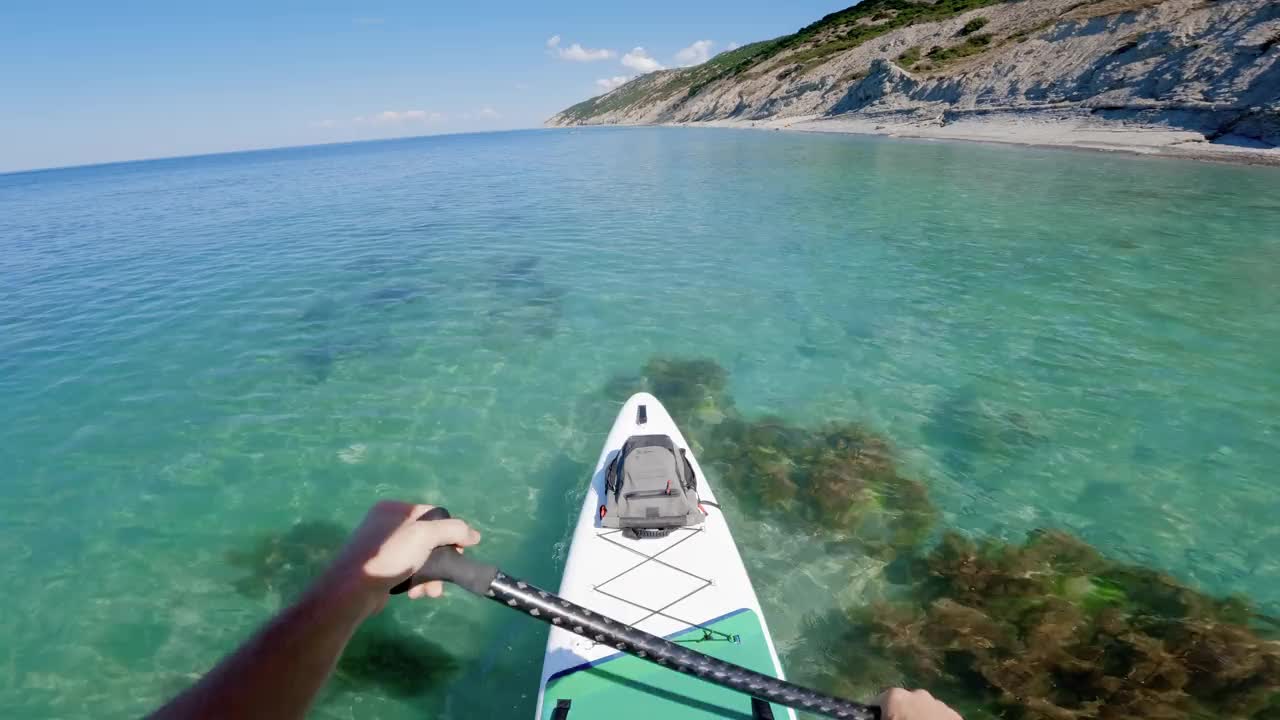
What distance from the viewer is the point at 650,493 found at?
Answer: 784 centimetres

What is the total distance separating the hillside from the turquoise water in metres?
17.2

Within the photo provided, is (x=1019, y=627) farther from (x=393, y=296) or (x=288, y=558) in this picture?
(x=393, y=296)

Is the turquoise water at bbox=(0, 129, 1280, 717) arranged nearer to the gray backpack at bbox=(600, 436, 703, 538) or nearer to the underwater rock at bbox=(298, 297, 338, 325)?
the underwater rock at bbox=(298, 297, 338, 325)

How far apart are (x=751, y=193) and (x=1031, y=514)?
33351 mm

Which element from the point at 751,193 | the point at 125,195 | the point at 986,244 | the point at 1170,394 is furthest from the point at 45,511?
the point at 125,195

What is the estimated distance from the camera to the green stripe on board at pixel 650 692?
5.70 m

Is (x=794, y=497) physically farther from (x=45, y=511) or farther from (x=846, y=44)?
(x=846, y=44)

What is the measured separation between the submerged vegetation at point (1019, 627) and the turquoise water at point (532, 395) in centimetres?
50

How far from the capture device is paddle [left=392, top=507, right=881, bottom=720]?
2.88 metres

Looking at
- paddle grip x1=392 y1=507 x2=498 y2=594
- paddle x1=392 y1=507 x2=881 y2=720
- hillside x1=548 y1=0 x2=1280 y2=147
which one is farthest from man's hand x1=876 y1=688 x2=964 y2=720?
hillside x1=548 y1=0 x2=1280 y2=147

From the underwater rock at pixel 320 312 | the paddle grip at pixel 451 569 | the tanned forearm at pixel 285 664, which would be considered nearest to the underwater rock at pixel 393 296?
the underwater rock at pixel 320 312

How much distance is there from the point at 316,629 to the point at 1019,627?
901 cm

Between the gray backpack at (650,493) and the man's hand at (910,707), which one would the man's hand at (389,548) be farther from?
the gray backpack at (650,493)

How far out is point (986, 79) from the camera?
66500mm
